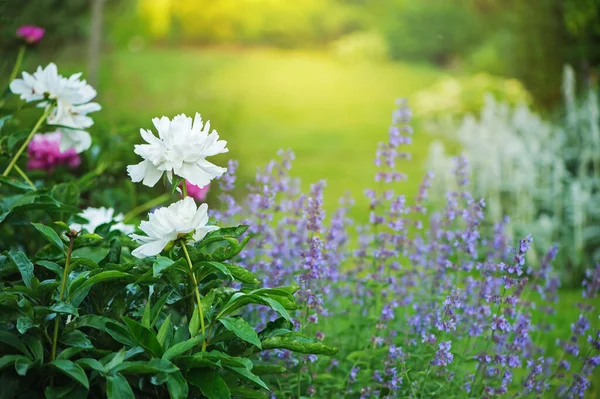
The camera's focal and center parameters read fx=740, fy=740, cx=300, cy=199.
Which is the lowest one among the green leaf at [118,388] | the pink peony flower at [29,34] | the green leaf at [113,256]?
the green leaf at [118,388]

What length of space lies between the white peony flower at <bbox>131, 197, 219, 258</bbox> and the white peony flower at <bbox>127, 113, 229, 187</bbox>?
54 mm

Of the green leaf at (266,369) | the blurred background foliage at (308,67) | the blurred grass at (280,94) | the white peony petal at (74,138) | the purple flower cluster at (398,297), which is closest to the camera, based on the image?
the green leaf at (266,369)

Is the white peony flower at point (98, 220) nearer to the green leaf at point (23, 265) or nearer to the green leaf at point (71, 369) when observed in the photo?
the green leaf at point (23, 265)

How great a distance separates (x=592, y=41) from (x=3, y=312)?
450 centimetres

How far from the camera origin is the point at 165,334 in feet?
3.97

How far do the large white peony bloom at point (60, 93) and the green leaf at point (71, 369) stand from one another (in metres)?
0.67

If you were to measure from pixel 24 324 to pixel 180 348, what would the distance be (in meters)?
0.25

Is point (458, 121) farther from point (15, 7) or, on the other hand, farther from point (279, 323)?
point (279, 323)

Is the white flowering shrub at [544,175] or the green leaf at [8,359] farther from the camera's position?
the white flowering shrub at [544,175]

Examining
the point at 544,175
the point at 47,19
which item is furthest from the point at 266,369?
the point at 47,19

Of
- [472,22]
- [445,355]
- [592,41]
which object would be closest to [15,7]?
[592,41]

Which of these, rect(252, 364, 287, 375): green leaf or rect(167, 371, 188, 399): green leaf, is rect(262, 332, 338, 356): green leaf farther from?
rect(167, 371, 188, 399): green leaf

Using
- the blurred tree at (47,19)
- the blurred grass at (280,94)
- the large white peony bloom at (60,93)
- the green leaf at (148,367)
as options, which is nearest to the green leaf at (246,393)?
the green leaf at (148,367)

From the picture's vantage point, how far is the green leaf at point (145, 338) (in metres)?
1.16
